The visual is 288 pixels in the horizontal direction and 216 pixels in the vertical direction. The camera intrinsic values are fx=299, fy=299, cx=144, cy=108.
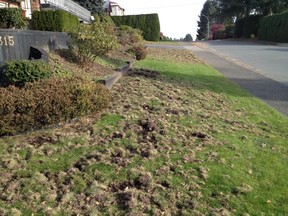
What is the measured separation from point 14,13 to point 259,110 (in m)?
6.70

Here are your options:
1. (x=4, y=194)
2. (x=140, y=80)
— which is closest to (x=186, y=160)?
(x=4, y=194)

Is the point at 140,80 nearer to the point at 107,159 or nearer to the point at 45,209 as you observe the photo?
the point at 107,159

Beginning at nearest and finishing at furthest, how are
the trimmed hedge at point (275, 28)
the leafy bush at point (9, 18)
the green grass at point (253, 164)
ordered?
the green grass at point (253, 164), the leafy bush at point (9, 18), the trimmed hedge at point (275, 28)

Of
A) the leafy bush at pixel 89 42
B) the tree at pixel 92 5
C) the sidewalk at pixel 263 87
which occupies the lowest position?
the sidewalk at pixel 263 87

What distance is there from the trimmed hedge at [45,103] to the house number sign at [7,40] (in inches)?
74.6

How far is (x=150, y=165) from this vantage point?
3.77 metres

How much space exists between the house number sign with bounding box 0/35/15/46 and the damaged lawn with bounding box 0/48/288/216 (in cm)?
275

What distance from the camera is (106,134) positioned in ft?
15.1

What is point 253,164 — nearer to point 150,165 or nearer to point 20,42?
point 150,165

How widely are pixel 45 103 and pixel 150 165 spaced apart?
6.26ft

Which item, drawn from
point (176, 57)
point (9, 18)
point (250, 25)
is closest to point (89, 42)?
point (9, 18)

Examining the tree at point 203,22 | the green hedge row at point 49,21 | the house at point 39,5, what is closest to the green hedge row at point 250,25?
the house at point 39,5

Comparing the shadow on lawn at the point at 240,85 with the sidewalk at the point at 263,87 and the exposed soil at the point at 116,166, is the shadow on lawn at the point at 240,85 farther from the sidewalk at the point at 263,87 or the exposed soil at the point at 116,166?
the exposed soil at the point at 116,166

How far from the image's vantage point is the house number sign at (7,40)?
6.37m
